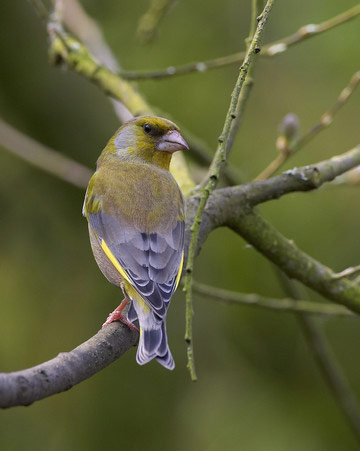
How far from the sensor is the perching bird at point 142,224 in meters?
3.07

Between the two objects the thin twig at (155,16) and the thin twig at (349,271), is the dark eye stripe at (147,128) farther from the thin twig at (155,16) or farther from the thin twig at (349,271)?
the thin twig at (349,271)

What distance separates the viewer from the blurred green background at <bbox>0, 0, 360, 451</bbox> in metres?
6.09

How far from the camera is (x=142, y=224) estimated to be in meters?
3.49

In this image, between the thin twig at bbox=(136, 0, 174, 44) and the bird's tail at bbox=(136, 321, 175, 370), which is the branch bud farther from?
the bird's tail at bbox=(136, 321, 175, 370)

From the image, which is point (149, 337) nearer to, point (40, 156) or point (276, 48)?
point (276, 48)

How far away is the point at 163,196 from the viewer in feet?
11.7

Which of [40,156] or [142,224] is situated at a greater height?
[40,156]

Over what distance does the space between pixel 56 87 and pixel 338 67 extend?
8.27 ft

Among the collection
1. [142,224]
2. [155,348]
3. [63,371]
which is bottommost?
[63,371]

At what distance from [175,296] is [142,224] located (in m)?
2.69

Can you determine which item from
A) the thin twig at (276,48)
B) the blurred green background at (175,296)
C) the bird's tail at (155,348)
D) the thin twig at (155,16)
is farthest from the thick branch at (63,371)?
the blurred green background at (175,296)

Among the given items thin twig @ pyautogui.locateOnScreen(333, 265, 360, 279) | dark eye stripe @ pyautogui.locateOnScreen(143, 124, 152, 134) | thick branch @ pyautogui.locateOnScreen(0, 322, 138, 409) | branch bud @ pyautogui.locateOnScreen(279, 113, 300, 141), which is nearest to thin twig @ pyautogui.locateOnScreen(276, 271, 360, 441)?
branch bud @ pyautogui.locateOnScreen(279, 113, 300, 141)

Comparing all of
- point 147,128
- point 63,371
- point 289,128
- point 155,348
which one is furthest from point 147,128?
point 63,371

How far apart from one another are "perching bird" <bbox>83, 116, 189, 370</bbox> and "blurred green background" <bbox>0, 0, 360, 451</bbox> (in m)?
2.24
